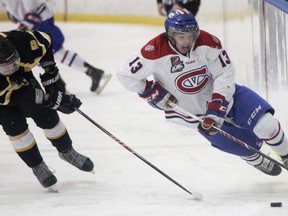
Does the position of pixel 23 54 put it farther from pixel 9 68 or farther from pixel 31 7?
pixel 31 7

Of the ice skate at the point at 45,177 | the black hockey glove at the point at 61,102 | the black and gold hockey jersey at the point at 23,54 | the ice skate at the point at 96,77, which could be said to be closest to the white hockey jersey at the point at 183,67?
the black hockey glove at the point at 61,102

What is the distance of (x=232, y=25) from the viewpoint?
6797mm

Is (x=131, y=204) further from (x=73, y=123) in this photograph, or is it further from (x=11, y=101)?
(x=73, y=123)

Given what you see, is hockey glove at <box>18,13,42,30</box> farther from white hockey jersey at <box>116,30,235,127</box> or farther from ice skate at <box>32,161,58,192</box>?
white hockey jersey at <box>116,30,235,127</box>

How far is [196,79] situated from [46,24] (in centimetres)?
305

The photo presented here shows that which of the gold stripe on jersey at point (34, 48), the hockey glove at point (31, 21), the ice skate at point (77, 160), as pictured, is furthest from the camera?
the hockey glove at point (31, 21)

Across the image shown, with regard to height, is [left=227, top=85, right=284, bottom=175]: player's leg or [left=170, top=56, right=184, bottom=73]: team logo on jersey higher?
[left=170, top=56, right=184, bottom=73]: team logo on jersey

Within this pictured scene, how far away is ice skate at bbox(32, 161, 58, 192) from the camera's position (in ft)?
14.6

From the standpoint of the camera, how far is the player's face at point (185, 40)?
4.10 m

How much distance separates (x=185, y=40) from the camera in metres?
4.11

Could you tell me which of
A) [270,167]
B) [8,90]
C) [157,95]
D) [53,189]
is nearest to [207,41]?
[157,95]

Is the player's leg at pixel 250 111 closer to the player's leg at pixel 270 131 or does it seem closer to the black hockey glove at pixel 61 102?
the player's leg at pixel 270 131

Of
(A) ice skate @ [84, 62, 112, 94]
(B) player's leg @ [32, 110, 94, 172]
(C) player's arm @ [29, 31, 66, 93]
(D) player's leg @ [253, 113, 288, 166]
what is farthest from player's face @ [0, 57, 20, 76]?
(A) ice skate @ [84, 62, 112, 94]

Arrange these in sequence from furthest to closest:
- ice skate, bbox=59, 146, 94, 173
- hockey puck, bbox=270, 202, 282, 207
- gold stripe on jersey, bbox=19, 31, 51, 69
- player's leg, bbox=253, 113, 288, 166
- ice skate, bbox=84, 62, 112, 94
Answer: ice skate, bbox=84, 62, 112, 94
ice skate, bbox=59, 146, 94, 173
gold stripe on jersey, bbox=19, 31, 51, 69
player's leg, bbox=253, 113, 288, 166
hockey puck, bbox=270, 202, 282, 207
